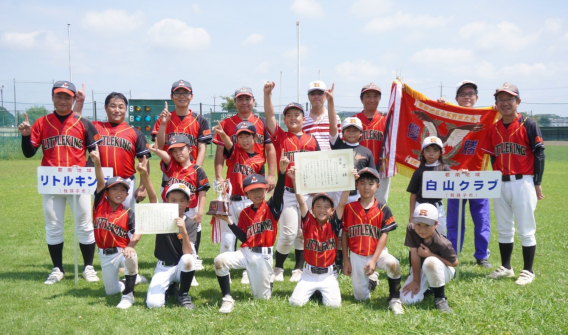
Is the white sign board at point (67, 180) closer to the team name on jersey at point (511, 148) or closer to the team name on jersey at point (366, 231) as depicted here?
the team name on jersey at point (366, 231)

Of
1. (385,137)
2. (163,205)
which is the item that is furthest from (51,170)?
(385,137)

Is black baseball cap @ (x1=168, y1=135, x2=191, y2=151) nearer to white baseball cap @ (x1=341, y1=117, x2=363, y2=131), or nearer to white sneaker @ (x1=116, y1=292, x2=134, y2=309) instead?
white sneaker @ (x1=116, y1=292, x2=134, y2=309)

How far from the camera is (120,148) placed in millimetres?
5961

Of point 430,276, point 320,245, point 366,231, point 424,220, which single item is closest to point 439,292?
point 430,276

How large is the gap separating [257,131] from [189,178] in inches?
44.2

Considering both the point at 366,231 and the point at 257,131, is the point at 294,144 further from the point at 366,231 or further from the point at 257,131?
the point at 366,231

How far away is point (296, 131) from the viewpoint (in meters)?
5.89

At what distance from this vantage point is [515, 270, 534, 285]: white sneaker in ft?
18.4

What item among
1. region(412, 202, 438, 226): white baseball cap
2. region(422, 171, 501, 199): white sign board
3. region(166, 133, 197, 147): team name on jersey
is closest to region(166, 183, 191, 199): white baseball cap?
region(166, 133, 197, 147): team name on jersey

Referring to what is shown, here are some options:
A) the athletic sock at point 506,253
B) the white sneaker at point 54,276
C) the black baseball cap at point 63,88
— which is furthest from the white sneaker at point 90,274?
the athletic sock at point 506,253

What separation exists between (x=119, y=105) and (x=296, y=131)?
7.81 feet

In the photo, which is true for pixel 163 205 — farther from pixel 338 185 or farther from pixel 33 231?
pixel 33 231

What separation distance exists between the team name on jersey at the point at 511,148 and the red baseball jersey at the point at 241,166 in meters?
3.13

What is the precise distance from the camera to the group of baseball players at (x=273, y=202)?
16.5ft
